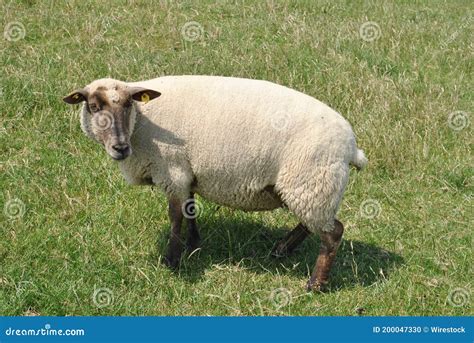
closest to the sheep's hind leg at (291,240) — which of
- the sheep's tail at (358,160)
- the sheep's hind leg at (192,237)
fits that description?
the sheep's hind leg at (192,237)

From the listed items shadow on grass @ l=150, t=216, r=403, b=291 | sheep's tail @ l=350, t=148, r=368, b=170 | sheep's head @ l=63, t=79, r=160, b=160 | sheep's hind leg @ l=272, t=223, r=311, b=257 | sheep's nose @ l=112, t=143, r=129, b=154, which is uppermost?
sheep's head @ l=63, t=79, r=160, b=160

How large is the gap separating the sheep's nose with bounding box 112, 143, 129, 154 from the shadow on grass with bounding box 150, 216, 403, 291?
3.71 ft

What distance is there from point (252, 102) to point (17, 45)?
4.75 m

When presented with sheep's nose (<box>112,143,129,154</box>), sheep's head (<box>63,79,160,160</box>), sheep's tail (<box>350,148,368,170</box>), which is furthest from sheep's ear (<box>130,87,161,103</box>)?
sheep's tail (<box>350,148,368,170</box>)

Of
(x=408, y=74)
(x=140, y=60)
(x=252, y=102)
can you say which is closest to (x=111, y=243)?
(x=252, y=102)

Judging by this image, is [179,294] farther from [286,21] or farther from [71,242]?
[286,21]

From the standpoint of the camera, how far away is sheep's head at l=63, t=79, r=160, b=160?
489cm

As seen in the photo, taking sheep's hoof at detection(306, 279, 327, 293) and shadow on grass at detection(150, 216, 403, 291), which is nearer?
sheep's hoof at detection(306, 279, 327, 293)

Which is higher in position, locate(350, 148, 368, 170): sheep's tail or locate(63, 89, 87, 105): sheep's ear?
locate(63, 89, 87, 105): sheep's ear

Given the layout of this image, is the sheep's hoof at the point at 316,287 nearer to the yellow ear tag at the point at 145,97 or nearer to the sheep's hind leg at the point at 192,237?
the sheep's hind leg at the point at 192,237

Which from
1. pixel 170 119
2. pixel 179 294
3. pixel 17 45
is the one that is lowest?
pixel 179 294

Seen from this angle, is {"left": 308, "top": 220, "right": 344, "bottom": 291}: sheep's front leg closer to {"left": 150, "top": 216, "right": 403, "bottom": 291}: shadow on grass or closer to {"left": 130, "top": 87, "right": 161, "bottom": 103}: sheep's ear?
{"left": 150, "top": 216, "right": 403, "bottom": 291}: shadow on grass

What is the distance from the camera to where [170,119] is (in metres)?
5.27

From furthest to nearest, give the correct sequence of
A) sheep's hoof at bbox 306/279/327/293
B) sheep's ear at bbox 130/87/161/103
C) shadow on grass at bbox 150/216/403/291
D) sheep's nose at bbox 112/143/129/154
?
shadow on grass at bbox 150/216/403/291 → sheep's hoof at bbox 306/279/327/293 → sheep's ear at bbox 130/87/161/103 → sheep's nose at bbox 112/143/129/154
